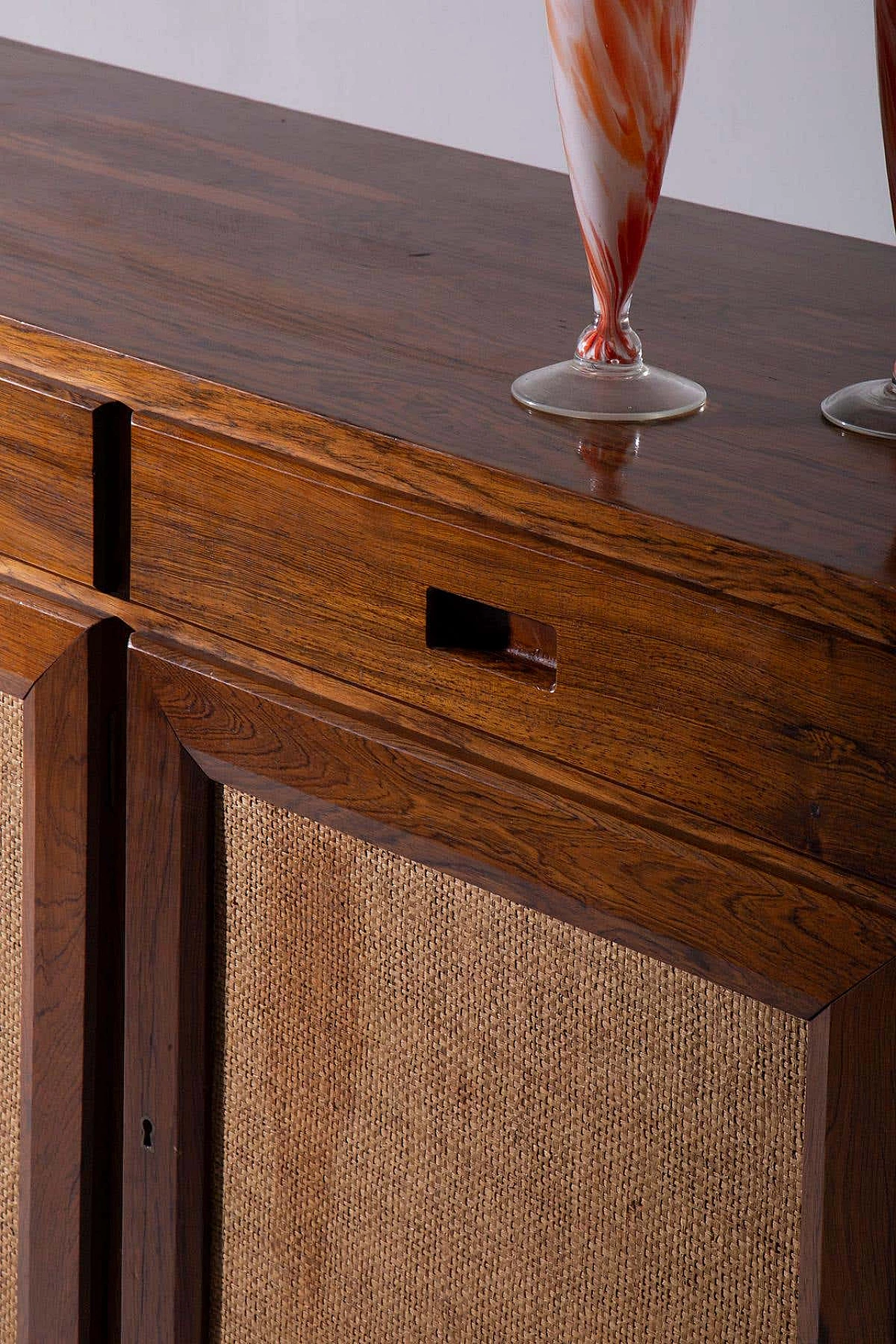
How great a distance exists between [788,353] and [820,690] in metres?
0.26

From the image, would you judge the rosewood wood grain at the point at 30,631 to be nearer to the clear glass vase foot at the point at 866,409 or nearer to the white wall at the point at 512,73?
the clear glass vase foot at the point at 866,409

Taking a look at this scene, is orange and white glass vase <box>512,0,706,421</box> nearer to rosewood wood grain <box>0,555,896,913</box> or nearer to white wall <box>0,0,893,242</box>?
rosewood wood grain <box>0,555,896,913</box>

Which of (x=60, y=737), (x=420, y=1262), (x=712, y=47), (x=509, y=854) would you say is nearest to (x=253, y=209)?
(x=60, y=737)

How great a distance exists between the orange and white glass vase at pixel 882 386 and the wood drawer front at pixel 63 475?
0.32m

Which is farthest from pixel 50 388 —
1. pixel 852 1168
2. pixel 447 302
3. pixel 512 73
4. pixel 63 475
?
pixel 512 73

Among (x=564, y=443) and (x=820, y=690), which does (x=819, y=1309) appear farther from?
(x=564, y=443)

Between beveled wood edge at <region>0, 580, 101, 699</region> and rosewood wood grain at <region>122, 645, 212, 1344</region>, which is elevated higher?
beveled wood edge at <region>0, 580, 101, 699</region>

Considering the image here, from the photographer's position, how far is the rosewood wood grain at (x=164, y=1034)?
81 cm

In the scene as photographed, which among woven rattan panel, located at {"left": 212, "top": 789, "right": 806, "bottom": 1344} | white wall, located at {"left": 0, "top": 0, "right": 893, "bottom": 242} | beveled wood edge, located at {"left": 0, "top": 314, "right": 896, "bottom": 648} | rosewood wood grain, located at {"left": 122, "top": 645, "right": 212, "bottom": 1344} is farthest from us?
white wall, located at {"left": 0, "top": 0, "right": 893, "bottom": 242}

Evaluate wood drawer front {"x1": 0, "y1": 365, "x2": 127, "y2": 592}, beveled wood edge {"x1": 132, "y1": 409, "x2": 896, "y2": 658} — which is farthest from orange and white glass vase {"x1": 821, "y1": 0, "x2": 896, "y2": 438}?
wood drawer front {"x1": 0, "y1": 365, "x2": 127, "y2": 592}

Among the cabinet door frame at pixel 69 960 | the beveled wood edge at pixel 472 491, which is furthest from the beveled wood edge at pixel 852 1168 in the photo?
the cabinet door frame at pixel 69 960

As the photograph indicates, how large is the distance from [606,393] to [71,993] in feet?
1.34

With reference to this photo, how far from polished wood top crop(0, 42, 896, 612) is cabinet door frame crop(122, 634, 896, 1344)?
124mm

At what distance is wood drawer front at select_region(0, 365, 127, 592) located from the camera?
2.56ft
